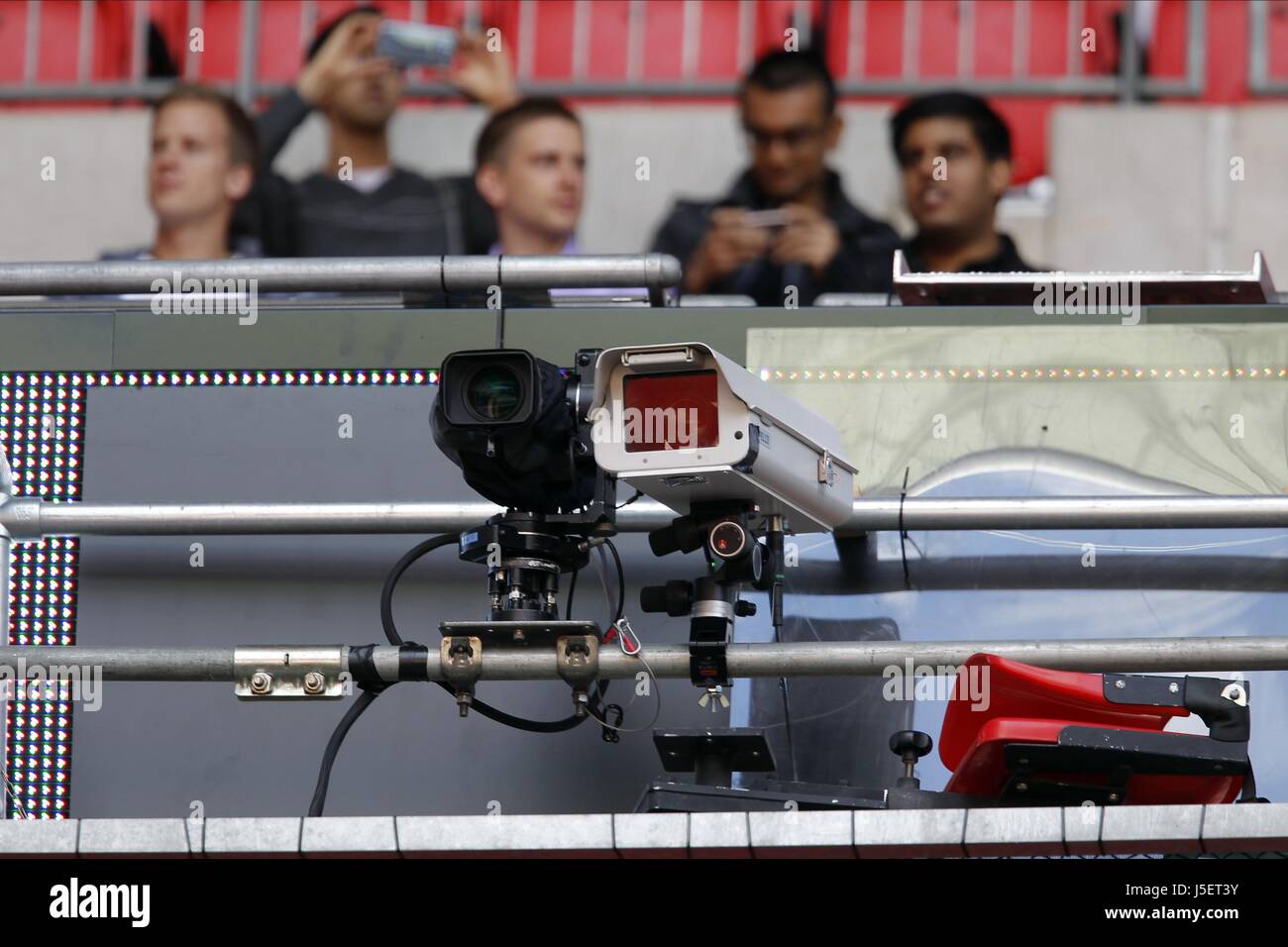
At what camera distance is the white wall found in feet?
23.9

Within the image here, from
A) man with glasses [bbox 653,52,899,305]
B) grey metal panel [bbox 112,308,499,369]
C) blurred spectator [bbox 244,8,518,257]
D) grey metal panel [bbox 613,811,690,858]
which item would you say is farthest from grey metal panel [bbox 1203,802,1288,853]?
blurred spectator [bbox 244,8,518,257]

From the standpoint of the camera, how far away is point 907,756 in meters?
3.27

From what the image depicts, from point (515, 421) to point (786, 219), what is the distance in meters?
3.00

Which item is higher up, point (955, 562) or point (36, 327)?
point (36, 327)

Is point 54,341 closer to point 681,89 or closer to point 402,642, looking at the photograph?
point 402,642

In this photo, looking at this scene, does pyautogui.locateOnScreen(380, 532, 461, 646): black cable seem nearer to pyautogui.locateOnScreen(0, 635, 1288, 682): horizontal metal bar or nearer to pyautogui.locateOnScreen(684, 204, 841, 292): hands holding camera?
pyautogui.locateOnScreen(0, 635, 1288, 682): horizontal metal bar

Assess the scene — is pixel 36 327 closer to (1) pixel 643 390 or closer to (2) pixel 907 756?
(1) pixel 643 390

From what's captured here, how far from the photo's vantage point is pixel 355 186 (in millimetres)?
6699

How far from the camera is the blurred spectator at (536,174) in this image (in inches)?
239

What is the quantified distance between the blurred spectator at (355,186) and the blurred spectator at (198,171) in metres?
0.14

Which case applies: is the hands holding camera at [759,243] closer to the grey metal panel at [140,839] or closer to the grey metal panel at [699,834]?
the grey metal panel at [699,834]

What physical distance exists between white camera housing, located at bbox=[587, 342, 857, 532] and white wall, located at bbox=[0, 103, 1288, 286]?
4230 millimetres
